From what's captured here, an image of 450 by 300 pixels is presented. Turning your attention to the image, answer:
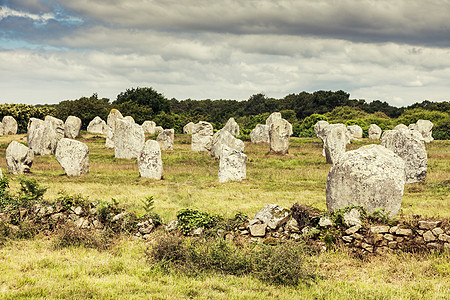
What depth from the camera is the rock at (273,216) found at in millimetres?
10547

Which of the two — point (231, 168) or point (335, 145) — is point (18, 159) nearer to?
point (231, 168)

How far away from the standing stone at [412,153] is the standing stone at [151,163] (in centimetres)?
1368

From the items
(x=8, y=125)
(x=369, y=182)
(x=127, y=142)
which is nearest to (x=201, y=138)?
(x=127, y=142)

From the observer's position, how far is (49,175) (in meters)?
26.0

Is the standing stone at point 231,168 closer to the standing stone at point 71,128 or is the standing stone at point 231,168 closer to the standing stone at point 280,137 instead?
the standing stone at point 280,137

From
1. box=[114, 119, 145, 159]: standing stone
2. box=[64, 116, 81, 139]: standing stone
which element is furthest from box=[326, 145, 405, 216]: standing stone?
box=[64, 116, 81, 139]: standing stone

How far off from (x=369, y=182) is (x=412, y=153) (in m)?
11.7

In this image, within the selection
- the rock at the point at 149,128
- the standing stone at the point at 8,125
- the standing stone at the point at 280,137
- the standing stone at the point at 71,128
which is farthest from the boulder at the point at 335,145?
the standing stone at the point at 8,125

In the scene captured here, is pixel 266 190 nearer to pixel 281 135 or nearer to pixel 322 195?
pixel 322 195

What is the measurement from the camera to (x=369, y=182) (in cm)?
1419

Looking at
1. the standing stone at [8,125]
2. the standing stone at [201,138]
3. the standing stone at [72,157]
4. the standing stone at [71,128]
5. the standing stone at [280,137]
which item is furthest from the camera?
the standing stone at [8,125]

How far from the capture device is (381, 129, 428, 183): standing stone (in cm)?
2405

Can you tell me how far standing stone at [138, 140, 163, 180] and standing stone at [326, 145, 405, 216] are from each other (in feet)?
42.3

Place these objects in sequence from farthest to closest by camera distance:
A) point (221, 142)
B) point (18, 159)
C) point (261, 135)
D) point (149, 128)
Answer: point (149, 128)
point (261, 135)
point (221, 142)
point (18, 159)
